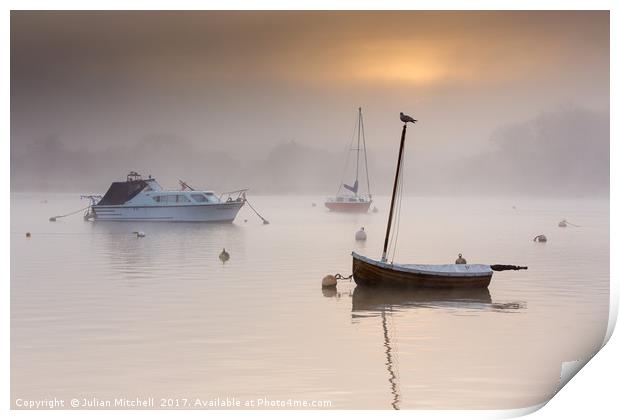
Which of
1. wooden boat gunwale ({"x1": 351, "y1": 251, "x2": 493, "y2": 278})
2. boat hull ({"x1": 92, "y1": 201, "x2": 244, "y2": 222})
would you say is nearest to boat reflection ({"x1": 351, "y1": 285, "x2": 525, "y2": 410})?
wooden boat gunwale ({"x1": 351, "y1": 251, "x2": 493, "y2": 278})

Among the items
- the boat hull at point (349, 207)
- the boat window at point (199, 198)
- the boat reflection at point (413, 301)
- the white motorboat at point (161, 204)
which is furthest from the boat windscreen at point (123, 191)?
the boat reflection at point (413, 301)

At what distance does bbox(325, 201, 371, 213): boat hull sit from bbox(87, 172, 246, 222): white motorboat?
26.1 m

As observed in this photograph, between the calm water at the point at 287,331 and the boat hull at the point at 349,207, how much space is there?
1860 inches

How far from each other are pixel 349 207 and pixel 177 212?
30.1m

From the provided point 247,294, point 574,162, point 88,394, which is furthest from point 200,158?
point 88,394

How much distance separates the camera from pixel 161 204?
5706 centimetres

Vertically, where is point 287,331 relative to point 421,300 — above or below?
below

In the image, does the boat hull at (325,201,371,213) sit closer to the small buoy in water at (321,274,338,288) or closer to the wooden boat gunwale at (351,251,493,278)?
the small buoy in water at (321,274,338,288)

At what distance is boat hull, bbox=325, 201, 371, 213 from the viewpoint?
8400cm

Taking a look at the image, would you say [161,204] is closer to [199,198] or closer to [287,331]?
[199,198]

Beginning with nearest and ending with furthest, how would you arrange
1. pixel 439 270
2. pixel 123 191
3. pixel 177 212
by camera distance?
pixel 439 270 → pixel 177 212 → pixel 123 191

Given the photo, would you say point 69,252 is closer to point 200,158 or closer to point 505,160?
point 200,158

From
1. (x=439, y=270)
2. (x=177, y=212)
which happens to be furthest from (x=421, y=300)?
(x=177, y=212)

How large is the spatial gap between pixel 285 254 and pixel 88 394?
2263cm
